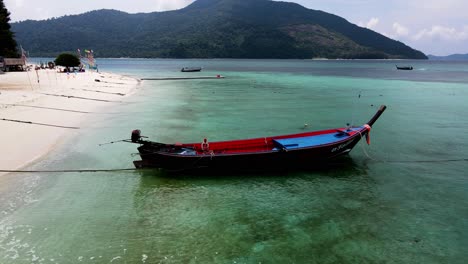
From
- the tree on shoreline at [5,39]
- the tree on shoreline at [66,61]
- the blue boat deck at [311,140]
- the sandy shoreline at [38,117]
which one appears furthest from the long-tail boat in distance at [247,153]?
the tree on shoreline at [5,39]

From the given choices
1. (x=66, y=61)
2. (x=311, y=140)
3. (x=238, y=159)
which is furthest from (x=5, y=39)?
(x=311, y=140)

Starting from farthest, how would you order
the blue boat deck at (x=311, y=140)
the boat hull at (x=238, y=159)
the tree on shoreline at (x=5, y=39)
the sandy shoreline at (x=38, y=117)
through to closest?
the tree on shoreline at (x=5, y=39) < the sandy shoreline at (x=38, y=117) < the blue boat deck at (x=311, y=140) < the boat hull at (x=238, y=159)

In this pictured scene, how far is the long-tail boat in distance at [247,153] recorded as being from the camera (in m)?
14.8

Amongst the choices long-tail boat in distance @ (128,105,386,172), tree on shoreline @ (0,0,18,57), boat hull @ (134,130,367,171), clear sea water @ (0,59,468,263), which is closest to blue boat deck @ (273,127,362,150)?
long-tail boat in distance @ (128,105,386,172)

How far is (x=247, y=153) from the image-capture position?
48.7ft

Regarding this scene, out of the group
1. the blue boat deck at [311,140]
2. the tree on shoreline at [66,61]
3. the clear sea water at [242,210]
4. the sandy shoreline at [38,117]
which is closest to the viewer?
the clear sea water at [242,210]

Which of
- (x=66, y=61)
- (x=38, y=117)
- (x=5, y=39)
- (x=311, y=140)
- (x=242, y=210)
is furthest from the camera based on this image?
(x=66, y=61)

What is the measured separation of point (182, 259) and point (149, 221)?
2.54 metres

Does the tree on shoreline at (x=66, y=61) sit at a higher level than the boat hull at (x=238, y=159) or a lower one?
higher

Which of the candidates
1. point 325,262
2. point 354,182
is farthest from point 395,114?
point 325,262

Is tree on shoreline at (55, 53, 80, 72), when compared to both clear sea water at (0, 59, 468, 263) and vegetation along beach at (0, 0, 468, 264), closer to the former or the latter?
vegetation along beach at (0, 0, 468, 264)

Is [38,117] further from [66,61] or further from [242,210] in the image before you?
[66,61]

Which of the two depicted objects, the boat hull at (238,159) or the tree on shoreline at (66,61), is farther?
the tree on shoreline at (66,61)

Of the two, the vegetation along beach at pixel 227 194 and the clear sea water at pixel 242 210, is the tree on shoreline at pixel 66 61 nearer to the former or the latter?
the vegetation along beach at pixel 227 194
